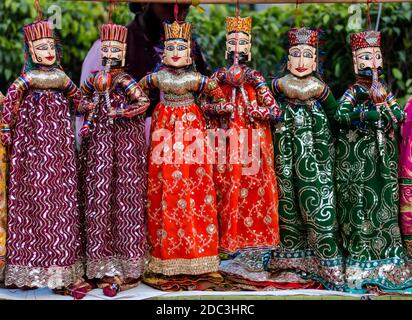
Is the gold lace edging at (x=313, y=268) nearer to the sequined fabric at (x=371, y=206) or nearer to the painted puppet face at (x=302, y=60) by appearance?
the sequined fabric at (x=371, y=206)

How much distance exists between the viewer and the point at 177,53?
9.80 feet

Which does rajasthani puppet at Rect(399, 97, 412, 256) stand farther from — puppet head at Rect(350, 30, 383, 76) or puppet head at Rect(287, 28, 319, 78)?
puppet head at Rect(287, 28, 319, 78)

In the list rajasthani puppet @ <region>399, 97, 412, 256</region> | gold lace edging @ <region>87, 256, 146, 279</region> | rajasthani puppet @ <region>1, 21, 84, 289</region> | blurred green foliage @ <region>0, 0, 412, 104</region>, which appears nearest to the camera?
rajasthani puppet @ <region>1, 21, 84, 289</region>

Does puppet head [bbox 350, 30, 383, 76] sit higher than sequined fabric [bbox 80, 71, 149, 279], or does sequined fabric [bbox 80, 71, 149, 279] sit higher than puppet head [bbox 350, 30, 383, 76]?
puppet head [bbox 350, 30, 383, 76]

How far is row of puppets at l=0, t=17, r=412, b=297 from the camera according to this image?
115 inches

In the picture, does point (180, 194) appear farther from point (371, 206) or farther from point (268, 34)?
point (268, 34)

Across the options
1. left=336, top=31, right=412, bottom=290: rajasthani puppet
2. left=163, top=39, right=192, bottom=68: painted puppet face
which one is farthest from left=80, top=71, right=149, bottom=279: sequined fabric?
left=336, top=31, right=412, bottom=290: rajasthani puppet

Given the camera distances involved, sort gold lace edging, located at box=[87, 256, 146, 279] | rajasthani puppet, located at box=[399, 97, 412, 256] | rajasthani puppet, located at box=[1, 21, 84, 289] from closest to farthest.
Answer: rajasthani puppet, located at box=[1, 21, 84, 289] < gold lace edging, located at box=[87, 256, 146, 279] < rajasthani puppet, located at box=[399, 97, 412, 256]

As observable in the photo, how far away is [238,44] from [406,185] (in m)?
1.06

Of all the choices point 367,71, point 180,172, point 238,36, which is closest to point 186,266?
point 180,172

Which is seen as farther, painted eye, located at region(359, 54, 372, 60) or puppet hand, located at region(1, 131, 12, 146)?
painted eye, located at region(359, 54, 372, 60)

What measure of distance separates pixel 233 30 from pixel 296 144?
62 cm

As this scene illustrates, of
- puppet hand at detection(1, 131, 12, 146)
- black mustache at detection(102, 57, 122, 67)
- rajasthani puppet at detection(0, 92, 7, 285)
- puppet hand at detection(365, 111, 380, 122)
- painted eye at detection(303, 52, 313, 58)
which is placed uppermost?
painted eye at detection(303, 52, 313, 58)

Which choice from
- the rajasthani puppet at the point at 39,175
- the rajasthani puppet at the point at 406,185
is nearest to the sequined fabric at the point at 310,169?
the rajasthani puppet at the point at 406,185
